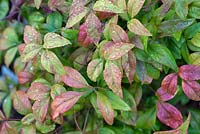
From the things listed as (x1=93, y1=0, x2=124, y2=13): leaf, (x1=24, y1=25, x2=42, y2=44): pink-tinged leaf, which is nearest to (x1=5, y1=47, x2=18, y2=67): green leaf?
(x1=24, y1=25, x2=42, y2=44): pink-tinged leaf

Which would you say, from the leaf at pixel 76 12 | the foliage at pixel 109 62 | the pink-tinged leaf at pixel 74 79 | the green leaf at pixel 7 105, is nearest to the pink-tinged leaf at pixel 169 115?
the foliage at pixel 109 62

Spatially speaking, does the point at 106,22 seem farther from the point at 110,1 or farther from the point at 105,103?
the point at 105,103

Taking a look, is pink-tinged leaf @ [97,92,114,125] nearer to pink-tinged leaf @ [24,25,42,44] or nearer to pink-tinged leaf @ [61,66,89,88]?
pink-tinged leaf @ [61,66,89,88]

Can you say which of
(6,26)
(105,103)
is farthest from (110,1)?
(6,26)

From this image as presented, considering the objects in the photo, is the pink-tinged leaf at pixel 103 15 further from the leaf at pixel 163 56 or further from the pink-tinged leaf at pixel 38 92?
the pink-tinged leaf at pixel 38 92

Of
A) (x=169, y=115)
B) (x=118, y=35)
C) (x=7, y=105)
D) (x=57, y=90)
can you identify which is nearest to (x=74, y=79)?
(x=57, y=90)

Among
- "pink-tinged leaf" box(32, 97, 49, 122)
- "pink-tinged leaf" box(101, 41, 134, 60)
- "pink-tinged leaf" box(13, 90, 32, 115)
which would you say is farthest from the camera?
"pink-tinged leaf" box(13, 90, 32, 115)

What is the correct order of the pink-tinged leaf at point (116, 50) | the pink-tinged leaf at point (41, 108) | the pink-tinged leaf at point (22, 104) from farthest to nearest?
the pink-tinged leaf at point (22, 104) → the pink-tinged leaf at point (41, 108) → the pink-tinged leaf at point (116, 50)
